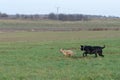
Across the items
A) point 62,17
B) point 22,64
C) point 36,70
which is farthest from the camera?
point 62,17

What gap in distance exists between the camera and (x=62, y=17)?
183 metres

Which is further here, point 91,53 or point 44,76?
point 91,53

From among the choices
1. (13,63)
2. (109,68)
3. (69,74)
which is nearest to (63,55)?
(13,63)

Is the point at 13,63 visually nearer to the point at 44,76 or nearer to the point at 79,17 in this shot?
the point at 44,76

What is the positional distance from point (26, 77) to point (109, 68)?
460 centimetres

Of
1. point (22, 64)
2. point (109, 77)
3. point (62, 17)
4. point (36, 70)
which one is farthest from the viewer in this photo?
point (62, 17)

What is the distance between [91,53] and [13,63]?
621 cm

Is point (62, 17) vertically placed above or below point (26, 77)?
below

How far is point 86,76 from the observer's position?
14359 mm

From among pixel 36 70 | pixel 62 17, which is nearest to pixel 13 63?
pixel 36 70

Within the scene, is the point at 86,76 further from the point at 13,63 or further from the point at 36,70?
the point at 13,63

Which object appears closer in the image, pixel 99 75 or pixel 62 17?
pixel 99 75

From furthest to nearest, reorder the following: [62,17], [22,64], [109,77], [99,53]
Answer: [62,17], [99,53], [22,64], [109,77]

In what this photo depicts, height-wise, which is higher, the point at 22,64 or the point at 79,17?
the point at 22,64
